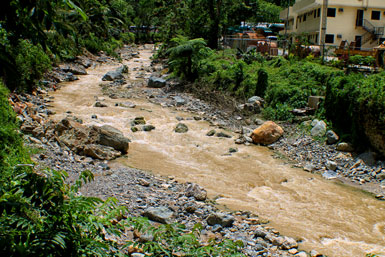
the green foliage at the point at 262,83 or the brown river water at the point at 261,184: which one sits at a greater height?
the green foliage at the point at 262,83

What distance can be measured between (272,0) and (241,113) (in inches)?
2044

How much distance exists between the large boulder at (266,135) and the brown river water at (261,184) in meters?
0.36

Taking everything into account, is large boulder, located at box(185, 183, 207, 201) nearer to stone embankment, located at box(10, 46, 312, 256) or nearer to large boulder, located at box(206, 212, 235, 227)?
stone embankment, located at box(10, 46, 312, 256)

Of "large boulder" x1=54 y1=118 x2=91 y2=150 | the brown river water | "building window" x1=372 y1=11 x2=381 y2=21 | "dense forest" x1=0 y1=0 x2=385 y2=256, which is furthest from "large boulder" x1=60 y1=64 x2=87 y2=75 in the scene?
"building window" x1=372 y1=11 x2=381 y2=21

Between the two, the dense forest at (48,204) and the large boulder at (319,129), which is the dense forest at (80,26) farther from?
the large boulder at (319,129)

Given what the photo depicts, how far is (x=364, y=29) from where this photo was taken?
3300 centimetres

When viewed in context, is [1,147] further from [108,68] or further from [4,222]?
[108,68]

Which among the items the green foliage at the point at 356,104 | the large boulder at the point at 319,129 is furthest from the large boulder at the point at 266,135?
the green foliage at the point at 356,104

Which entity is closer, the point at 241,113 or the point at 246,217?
the point at 246,217

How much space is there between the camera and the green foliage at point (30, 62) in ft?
48.2

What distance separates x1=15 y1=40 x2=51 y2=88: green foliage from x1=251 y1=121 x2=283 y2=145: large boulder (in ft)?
30.0

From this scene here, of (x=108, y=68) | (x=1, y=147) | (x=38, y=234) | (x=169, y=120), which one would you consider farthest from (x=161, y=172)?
(x=108, y=68)

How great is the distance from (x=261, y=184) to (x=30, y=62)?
1161 centimetres

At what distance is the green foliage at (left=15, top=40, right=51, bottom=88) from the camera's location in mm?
14703
